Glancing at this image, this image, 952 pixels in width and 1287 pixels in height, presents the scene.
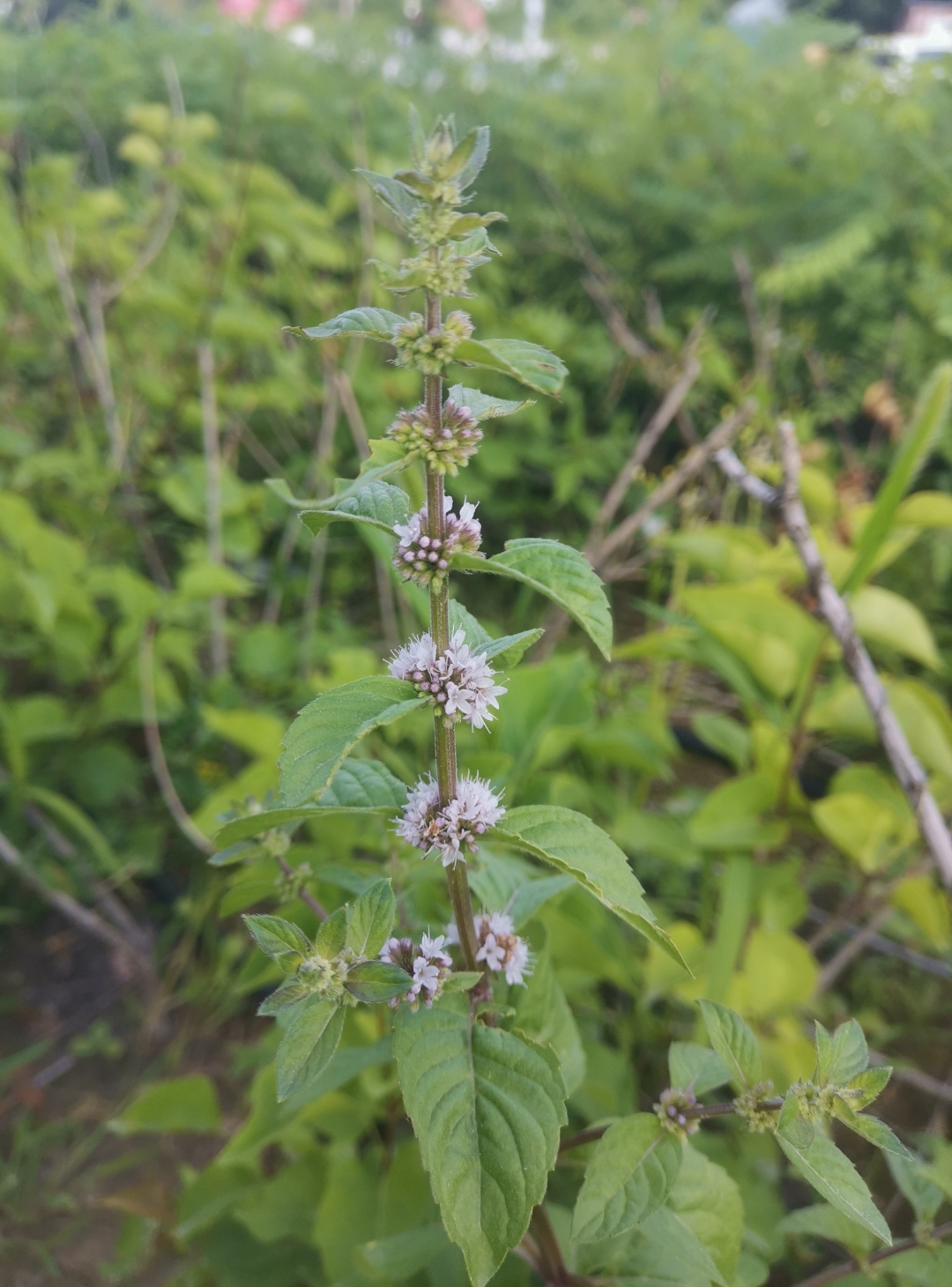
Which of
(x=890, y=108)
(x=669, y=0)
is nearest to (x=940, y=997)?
(x=890, y=108)

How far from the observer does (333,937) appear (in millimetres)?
453

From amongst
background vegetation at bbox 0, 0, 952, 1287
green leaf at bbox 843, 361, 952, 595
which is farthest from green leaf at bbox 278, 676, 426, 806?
green leaf at bbox 843, 361, 952, 595

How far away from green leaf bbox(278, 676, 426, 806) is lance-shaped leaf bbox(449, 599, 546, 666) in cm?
5

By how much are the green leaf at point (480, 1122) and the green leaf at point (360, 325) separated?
364 millimetres

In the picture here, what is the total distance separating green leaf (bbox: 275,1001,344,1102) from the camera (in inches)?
16.2

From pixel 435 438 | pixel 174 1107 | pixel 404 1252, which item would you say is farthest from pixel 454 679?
pixel 174 1107

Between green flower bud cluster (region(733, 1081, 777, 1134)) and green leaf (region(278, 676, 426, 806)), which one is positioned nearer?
green leaf (region(278, 676, 426, 806))

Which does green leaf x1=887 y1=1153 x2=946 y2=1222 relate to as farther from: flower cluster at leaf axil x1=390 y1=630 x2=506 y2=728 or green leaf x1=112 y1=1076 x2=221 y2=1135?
green leaf x1=112 y1=1076 x2=221 y2=1135

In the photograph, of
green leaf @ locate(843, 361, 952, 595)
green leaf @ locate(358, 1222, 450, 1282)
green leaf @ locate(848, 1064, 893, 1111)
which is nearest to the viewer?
green leaf @ locate(848, 1064, 893, 1111)

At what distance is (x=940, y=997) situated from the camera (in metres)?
1.38

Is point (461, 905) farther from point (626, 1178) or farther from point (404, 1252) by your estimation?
point (404, 1252)

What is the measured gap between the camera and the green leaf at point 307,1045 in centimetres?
41

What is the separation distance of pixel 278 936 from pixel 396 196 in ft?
1.31

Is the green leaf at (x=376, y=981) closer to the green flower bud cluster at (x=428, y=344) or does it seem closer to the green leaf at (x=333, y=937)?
the green leaf at (x=333, y=937)
